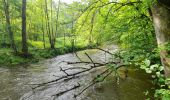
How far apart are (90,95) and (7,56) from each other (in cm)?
1081

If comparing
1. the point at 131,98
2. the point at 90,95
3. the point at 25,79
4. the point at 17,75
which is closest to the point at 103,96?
the point at 90,95

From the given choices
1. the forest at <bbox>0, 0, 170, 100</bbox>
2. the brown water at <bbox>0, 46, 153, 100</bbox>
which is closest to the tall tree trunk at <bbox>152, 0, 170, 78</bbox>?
the forest at <bbox>0, 0, 170, 100</bbox>

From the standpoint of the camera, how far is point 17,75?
12.4 metres

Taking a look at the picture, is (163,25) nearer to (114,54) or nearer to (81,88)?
(114,54)

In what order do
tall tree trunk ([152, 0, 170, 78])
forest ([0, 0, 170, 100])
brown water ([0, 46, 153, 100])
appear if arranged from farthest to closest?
brown water ([0, 46, 153, 100])
forest ([0, 0, 170, 100])
tall tree trunk ([152, 0, 170, 78])

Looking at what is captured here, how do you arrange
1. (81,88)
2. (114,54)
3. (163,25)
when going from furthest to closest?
(81,88)
(114,54)
(163,25)

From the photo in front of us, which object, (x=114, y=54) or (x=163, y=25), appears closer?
(x=163, y=25)

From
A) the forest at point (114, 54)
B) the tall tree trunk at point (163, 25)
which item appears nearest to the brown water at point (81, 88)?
the forest at point (114, 54)

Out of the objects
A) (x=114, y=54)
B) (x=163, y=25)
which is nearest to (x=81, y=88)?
(x=114, y=54)

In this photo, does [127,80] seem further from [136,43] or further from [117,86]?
[136,43]

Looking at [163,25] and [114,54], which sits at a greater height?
[163,25]

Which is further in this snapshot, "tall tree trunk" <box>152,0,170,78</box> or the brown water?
the brown water

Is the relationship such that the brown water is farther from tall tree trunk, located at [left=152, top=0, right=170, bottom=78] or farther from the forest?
tall tree trunk, located at [left=152, top=0, right=170, bottom=78]

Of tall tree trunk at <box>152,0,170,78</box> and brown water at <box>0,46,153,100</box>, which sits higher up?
tall tree trunk at <box>152,0,170,78</box>
